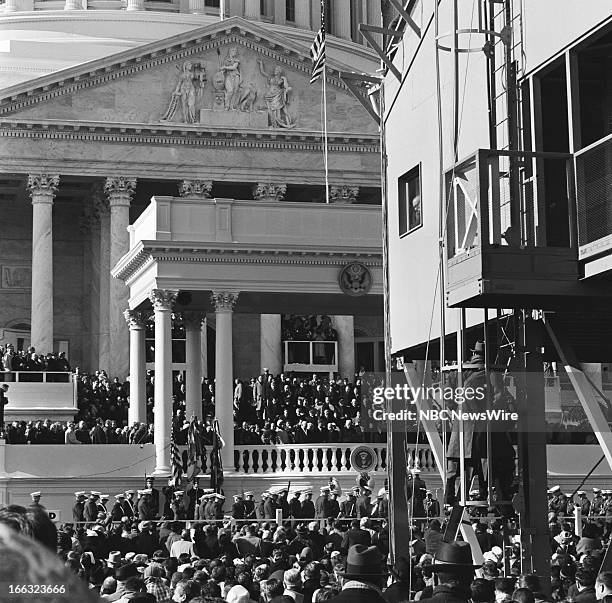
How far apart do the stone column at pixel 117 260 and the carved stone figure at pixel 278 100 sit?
7.46 metres

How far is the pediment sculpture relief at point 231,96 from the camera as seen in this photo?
6719 centimetres

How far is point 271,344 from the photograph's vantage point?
6500 centimetres

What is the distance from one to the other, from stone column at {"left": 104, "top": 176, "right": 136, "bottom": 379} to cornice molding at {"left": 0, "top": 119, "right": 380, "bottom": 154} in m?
2.16

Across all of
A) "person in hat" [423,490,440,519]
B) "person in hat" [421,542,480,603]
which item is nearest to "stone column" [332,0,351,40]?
"person in hat" [423,490,440,519]

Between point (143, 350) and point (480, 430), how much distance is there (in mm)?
31514

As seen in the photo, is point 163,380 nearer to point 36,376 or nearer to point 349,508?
point 349,508

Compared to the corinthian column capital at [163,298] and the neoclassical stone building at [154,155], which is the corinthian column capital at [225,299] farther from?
the neoclassical stone building at [154,155]

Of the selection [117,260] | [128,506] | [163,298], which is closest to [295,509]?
[128,506]

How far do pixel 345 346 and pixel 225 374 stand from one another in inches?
997

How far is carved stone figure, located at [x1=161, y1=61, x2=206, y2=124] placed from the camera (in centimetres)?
6706

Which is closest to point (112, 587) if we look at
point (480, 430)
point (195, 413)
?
point (480, 430)

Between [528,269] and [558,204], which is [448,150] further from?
[528,269]

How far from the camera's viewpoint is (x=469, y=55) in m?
17.0

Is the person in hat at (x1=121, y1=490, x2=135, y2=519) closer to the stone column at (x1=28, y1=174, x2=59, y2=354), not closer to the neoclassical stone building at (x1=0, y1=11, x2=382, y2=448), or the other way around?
the neoclassical stone building at (x1=0, y1=11, x2=382, y2=448)
